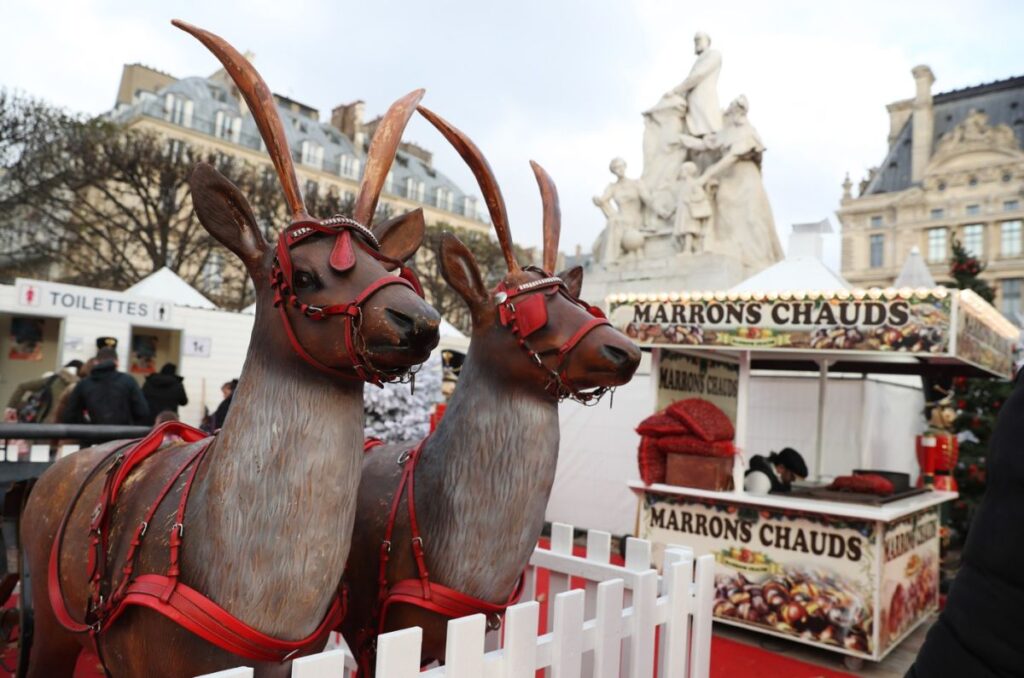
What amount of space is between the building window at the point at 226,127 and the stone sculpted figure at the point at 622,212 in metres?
31.8

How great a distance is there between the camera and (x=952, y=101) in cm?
5184

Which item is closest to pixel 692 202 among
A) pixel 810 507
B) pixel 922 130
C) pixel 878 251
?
pixel 810 507

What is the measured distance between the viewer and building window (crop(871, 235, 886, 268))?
51.2 meters

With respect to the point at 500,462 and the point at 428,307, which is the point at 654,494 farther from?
the point at 428,307

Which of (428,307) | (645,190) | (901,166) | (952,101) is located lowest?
(428,307)

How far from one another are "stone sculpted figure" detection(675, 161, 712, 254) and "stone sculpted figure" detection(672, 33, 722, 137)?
1720mm

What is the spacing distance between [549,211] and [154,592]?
72.4 inches

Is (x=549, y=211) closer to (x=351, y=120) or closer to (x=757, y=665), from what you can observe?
(x=757, y=665)

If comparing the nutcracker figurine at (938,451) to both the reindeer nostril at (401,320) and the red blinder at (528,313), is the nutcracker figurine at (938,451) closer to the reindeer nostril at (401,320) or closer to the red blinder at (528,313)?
the red blinder at (528,313)

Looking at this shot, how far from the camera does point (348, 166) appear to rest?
45219 mm

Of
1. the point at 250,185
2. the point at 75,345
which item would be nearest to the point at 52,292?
the point at 75,345

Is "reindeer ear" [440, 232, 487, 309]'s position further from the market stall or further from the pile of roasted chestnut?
the pile of roasted chestnut

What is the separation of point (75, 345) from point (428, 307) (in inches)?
452

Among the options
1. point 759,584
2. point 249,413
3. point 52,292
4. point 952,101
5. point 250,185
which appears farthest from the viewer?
point 952,101
